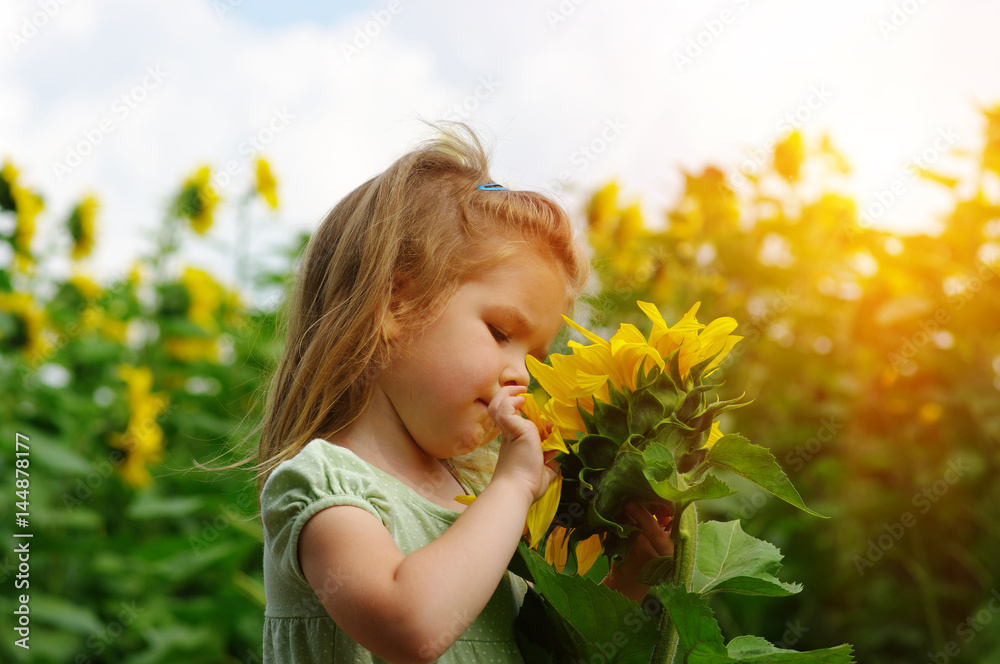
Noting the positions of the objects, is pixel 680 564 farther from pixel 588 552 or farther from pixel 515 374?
pixel 515 374

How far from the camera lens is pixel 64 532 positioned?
2836mm

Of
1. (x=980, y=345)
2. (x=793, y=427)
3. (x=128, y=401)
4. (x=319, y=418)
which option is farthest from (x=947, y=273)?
(x=128, y=401)

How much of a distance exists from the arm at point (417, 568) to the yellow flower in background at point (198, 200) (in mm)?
2653

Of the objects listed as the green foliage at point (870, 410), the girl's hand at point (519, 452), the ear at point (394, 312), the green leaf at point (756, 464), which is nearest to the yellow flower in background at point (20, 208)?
the green foliage at point (870, 410)

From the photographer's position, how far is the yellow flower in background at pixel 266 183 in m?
3.17

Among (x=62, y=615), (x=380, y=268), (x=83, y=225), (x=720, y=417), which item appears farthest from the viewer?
(x=83, y=225)

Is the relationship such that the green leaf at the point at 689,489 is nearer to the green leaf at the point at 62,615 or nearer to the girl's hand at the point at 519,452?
the girl's hand at the point at 519,452

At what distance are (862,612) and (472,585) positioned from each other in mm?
1473

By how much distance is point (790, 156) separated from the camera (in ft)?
8.33

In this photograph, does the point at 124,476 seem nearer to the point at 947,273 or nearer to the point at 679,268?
the point at 679,268

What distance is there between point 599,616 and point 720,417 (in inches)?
32.1

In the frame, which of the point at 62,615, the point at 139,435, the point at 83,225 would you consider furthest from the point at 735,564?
the point at 83,225

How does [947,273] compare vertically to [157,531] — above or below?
above

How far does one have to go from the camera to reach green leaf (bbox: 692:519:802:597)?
768mm
